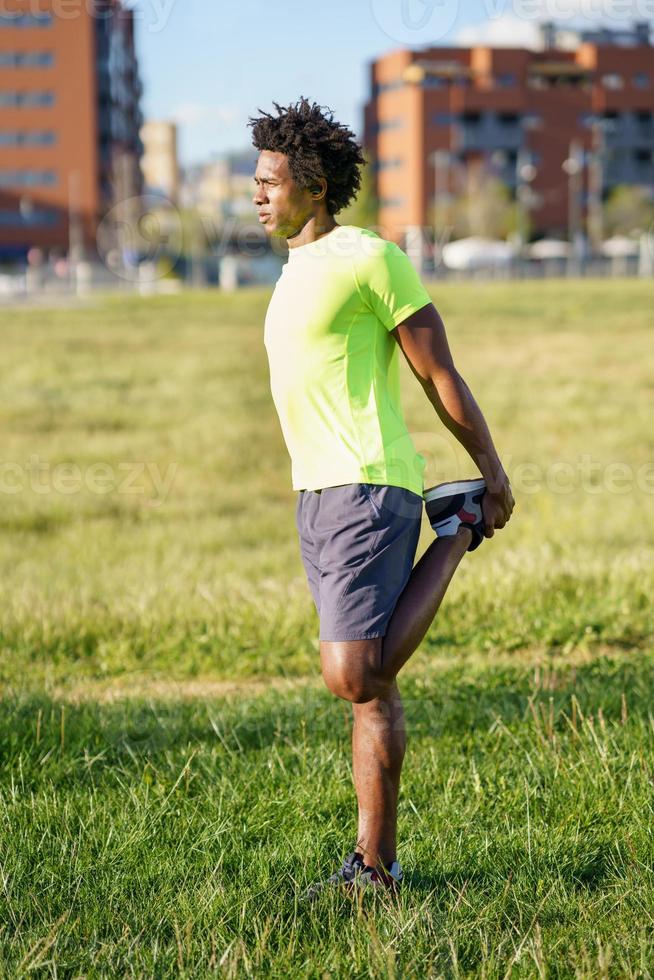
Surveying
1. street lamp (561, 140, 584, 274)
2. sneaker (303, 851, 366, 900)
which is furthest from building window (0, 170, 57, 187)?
sneaker (303, 851, 366, 900)

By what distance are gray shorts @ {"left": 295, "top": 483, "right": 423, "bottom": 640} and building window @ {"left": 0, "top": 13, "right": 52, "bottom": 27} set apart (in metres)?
101

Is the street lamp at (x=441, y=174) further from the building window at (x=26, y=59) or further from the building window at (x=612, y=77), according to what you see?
the building window at (x=26, y=59)

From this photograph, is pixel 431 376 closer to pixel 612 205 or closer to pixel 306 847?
pixel 306 847

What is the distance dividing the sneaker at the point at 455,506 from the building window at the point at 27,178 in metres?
98.5

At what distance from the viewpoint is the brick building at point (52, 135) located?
96.0 meters

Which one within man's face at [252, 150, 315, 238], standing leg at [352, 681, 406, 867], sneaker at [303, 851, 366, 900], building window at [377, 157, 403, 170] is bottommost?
sneaker at [303, 851, 366, 900]

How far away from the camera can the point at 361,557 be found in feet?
10.2

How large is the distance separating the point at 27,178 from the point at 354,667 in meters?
100

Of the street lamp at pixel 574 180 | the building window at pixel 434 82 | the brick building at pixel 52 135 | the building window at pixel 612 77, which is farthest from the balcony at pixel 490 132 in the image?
the brick building at pixel 52 135

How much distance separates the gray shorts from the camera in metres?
3.09

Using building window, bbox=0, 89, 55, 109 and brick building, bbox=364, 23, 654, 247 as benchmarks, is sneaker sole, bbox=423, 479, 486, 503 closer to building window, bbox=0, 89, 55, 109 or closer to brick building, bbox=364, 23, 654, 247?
brick building, bbox=364, 23, 654, 247

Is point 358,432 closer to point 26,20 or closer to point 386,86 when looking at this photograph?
point 386,86

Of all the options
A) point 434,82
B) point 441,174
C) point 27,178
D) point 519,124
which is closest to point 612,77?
point 519,124

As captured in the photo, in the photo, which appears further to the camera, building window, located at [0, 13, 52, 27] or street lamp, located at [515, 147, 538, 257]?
building window, located at [0, 13, 52, 27]
